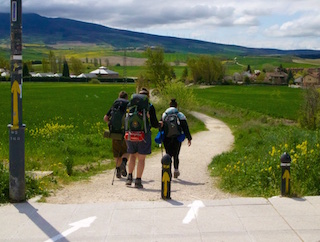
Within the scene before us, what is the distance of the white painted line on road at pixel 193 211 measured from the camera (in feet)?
21.1

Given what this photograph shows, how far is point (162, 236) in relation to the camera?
5840 millimetres

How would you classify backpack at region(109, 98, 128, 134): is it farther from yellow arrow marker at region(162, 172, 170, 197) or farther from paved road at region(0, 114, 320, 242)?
yellow arrow marker at region(162, 172, 170, 197)

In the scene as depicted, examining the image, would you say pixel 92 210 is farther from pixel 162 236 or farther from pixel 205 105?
pixel 205 105

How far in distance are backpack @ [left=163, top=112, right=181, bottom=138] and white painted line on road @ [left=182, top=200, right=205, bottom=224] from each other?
314cm

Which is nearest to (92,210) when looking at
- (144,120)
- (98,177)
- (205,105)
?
(144,120)

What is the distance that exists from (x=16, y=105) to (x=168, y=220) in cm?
293

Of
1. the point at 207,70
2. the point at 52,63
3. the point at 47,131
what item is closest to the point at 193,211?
the point at 47,131

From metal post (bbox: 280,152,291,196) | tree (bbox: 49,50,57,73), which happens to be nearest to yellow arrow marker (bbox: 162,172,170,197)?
metal post (bbox: 280,152,291,196)

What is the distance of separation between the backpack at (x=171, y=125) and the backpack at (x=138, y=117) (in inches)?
63.3

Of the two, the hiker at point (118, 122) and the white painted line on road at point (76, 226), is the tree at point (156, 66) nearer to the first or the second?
the hiker at point (118, 122)

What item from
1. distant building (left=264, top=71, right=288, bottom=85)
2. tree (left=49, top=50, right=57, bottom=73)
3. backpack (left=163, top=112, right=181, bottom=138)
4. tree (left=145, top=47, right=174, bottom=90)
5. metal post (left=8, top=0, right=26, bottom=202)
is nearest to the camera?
metal post (left=8, top=0, right=26, bottom=202)

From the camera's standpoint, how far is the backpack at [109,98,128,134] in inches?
386

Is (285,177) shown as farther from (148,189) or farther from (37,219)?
(37,219)

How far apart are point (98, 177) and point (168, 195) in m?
3.98
